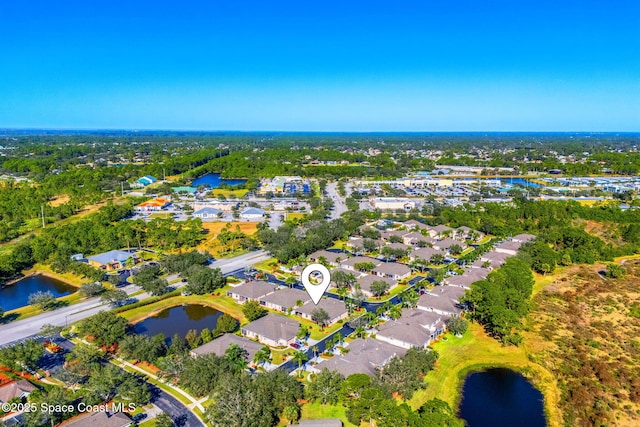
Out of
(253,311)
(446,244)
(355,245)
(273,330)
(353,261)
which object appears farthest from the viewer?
(446,244)

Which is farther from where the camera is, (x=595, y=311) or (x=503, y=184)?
(x=503, y=184)

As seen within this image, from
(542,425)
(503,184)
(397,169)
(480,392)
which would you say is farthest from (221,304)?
(397,169)

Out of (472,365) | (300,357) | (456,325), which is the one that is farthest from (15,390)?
(456,325)

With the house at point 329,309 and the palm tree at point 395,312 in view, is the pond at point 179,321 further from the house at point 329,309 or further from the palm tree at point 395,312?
the palm tree at point 395,312

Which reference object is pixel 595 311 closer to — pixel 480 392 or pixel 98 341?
pixel 480 392

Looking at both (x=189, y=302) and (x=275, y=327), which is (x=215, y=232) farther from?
(x=275, y=327)

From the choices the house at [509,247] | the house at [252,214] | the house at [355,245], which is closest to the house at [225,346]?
the house at [355,245]
